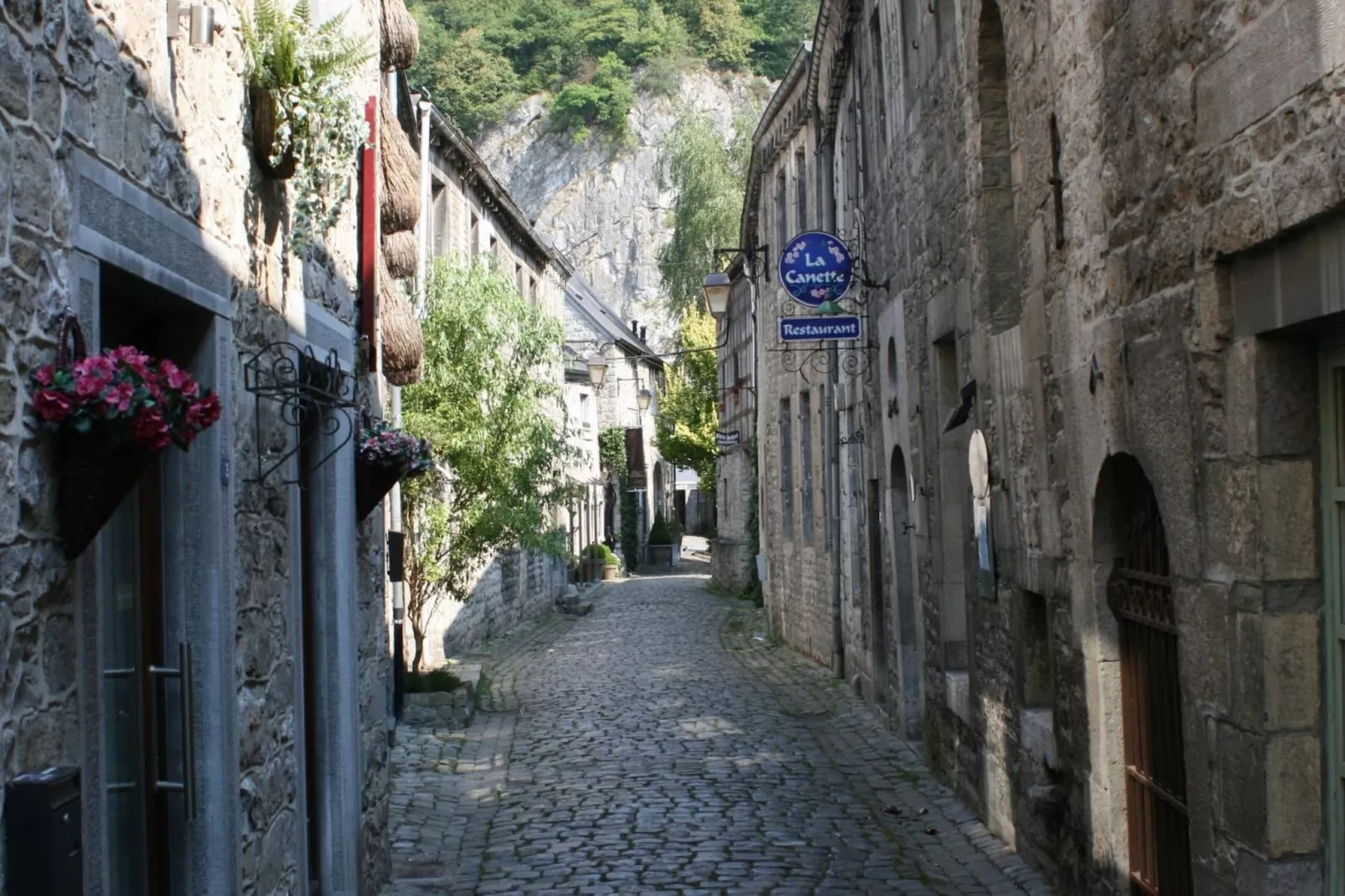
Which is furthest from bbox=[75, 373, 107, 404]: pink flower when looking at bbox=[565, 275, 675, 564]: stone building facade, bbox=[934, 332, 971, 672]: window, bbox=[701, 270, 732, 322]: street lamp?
bbox=[565, 275, 675, 564]: stone building facade

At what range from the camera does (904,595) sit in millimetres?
12273

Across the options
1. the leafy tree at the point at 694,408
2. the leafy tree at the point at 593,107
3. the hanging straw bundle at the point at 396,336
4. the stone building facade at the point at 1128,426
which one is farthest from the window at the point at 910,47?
the leafy tree at the point at 593,107

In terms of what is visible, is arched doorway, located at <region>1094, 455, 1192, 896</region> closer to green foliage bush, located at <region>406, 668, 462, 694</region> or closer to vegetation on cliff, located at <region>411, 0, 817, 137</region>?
green foliage bush, located at <region>406, 668, 462, 694</region>

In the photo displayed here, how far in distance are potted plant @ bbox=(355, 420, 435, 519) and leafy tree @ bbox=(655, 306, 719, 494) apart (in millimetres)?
31198

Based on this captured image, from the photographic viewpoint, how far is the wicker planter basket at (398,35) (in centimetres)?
833

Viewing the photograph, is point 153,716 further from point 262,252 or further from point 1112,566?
point 1112,566

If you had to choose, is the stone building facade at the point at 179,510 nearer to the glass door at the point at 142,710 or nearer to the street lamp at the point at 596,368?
the glass door at the point at 142,710

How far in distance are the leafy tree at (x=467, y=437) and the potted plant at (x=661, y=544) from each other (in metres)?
30.3

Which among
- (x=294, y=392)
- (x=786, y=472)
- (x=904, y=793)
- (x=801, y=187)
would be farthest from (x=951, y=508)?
(x=786, y=472)

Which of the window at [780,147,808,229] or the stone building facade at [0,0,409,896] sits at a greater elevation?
the window at [780,147,808,229]

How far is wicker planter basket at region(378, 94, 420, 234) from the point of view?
8055 mm

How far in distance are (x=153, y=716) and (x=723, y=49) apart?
83.5 meters

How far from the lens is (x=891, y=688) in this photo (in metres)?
12.5

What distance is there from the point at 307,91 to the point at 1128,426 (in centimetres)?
333
